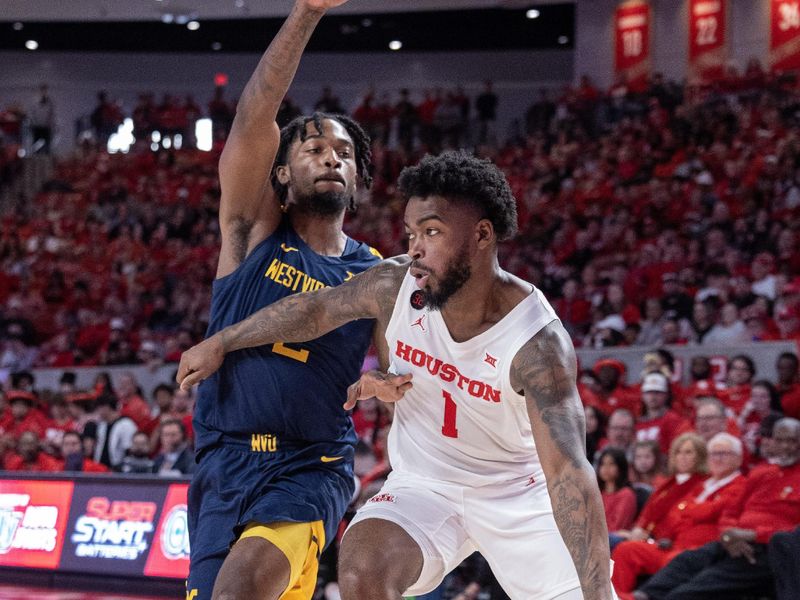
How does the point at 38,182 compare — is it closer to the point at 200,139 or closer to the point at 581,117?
the point at 200,139

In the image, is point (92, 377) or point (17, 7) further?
point (17, 7)

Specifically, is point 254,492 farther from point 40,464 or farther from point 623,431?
point 40,464

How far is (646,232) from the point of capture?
14570mm

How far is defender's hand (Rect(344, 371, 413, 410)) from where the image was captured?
3562 millimetres

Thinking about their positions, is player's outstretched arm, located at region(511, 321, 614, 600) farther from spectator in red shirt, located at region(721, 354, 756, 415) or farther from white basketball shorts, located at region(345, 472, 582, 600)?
spectator in red shirt, located at region(721, 354, 756, 415)

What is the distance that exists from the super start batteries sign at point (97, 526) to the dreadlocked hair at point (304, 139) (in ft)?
13.1

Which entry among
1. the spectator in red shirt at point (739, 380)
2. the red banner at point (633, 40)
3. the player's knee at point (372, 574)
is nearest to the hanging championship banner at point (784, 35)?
the red banner at point (633, 40)

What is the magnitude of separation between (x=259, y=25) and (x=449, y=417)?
72.5ft

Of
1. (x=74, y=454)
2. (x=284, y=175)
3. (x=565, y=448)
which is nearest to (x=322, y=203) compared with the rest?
(x=284, y=175)

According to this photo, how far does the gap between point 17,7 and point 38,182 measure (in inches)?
147

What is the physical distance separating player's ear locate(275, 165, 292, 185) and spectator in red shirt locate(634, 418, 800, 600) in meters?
3.75

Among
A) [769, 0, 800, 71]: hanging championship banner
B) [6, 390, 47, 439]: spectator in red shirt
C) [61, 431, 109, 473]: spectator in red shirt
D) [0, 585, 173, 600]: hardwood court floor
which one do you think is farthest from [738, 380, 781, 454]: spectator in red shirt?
[769, 0, 800, 71]: hanging championship banner

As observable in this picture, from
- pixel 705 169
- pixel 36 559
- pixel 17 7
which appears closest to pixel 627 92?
pixel 705 169

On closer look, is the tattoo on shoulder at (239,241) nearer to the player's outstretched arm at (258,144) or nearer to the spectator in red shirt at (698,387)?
the player's outstretched arm at (258,144)
